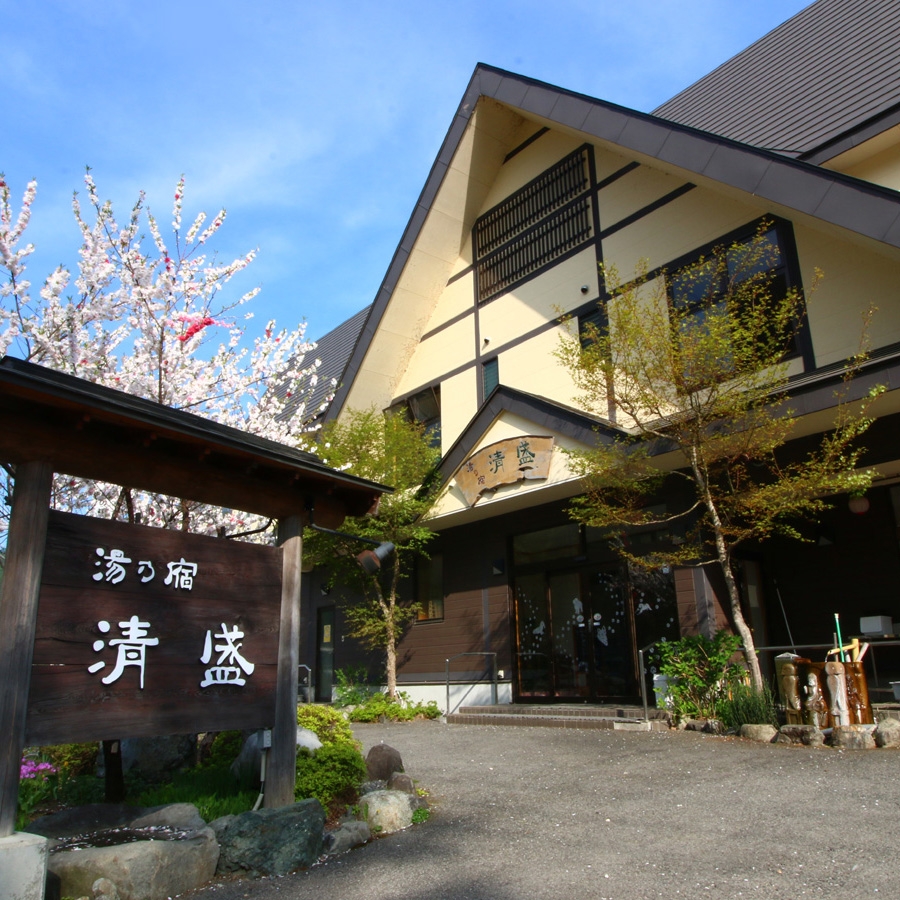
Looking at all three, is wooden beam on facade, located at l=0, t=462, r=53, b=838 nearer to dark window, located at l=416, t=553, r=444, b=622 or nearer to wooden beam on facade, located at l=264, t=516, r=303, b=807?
wooden beam on facade, located at l=264, t=516, r=303, b=807

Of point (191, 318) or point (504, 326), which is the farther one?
point (504, 326)

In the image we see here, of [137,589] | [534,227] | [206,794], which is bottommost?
[206,794]

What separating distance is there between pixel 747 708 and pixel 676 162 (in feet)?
23.0

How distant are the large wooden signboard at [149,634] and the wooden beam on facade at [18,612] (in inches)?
2.7

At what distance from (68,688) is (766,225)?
32.5 ft

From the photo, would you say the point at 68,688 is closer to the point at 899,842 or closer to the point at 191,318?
the point at 899,842

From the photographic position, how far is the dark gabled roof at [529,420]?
37.7 ft

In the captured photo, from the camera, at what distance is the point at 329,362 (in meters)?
22.5

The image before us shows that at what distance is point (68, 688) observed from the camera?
4438mm

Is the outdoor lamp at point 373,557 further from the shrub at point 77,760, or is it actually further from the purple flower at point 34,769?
the purple flower at point 34,769

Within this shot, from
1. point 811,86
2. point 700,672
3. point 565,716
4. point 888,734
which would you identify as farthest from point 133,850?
point 811,86

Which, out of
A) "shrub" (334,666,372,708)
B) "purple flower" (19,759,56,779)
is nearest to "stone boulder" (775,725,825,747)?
"purple flower" (19,759,56,779)

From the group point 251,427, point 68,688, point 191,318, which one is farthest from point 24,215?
point 68,688

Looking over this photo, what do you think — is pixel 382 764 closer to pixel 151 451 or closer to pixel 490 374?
pixel 151 451
